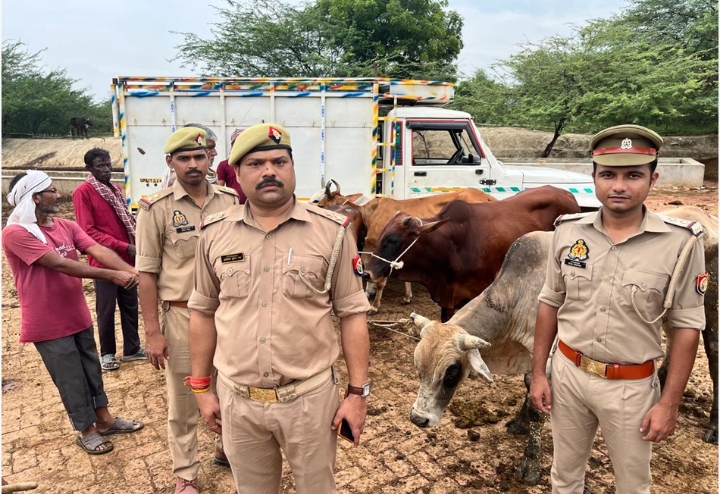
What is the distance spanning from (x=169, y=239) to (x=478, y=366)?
2058 mm

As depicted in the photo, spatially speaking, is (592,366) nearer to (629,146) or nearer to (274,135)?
(629,146)

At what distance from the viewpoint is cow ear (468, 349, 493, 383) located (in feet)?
9.94

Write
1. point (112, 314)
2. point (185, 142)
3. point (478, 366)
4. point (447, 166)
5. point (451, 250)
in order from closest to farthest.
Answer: point (185, 142)
point (478, 366)
point (112, 314)
point (451, 250)
point (447, 166)

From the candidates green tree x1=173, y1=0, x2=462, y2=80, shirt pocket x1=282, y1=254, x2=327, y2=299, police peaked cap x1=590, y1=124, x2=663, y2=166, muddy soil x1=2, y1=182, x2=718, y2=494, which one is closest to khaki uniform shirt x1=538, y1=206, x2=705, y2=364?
police peaked cap x1=590, y1=124, x2=663, y2=166

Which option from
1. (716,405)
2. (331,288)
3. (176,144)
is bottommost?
(716,405)

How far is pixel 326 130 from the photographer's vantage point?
7449mm

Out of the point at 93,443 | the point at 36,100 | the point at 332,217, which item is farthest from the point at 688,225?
the point at 36,100

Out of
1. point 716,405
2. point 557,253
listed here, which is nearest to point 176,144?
point 557,253

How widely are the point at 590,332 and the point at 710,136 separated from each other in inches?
860

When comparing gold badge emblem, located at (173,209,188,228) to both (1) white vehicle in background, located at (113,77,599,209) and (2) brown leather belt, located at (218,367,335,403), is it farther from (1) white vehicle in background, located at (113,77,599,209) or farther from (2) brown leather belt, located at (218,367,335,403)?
(1) white vehicle in background, located at (113,77,599,209)

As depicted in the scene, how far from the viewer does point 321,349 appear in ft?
7.01

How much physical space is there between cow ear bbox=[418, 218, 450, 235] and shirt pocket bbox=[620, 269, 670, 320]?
297 cm

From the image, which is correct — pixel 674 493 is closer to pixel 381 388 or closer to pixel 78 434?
pixel 381 388

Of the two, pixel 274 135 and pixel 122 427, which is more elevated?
pixel 274 135
